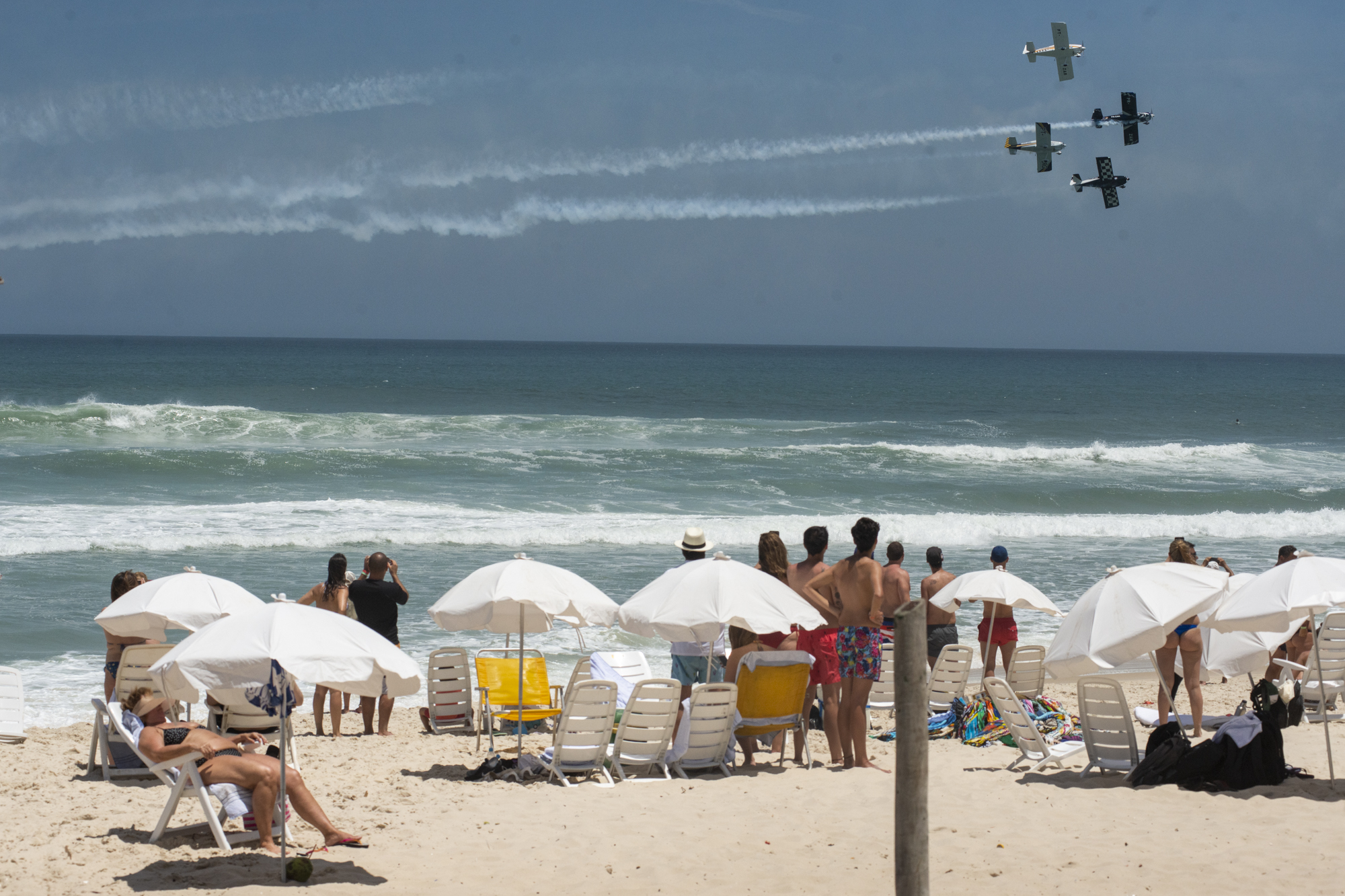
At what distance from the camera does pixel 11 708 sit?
384 inches

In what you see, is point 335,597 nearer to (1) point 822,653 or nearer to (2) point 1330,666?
(1) point 822,653

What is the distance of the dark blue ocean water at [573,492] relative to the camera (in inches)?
723

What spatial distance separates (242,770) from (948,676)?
6.43 meters

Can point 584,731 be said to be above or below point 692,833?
above

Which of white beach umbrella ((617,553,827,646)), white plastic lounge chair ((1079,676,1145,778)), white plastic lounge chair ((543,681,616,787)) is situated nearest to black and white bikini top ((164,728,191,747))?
white plastic lounge chair ((543,681,616,787))

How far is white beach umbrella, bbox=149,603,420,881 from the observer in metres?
6.07

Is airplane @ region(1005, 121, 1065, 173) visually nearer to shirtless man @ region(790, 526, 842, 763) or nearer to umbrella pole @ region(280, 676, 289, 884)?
shirtless man @ region(790, 526, 842, 763)

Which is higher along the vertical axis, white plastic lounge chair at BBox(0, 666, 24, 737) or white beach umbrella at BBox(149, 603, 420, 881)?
white beach umbrella at BBox(149, 603, 420, 881)

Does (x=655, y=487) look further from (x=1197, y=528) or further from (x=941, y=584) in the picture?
(x=941, y=584)

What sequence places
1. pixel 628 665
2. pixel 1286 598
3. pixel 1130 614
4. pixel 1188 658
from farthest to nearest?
1. pixel 628 665
2. pixel 1188 658
3. pixel 1130 614
4. pixel 1286 598

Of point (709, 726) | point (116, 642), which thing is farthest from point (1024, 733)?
point (116, 642)

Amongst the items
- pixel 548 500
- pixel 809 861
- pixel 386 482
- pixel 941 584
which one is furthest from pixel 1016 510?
pixel 809 861

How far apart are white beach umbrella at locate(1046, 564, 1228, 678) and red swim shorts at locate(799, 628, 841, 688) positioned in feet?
5.26

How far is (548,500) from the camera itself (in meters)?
26.8
